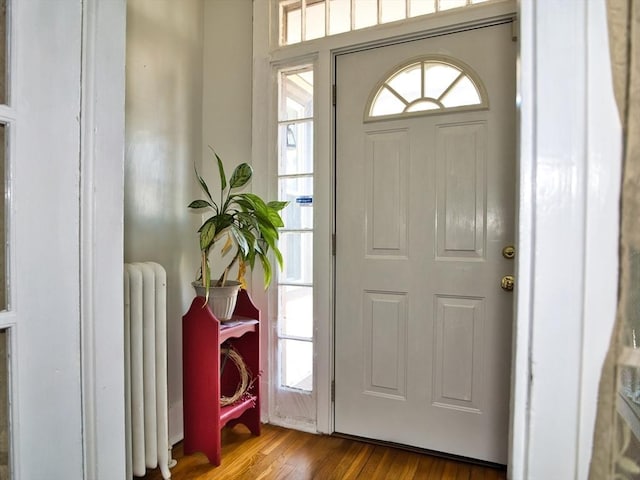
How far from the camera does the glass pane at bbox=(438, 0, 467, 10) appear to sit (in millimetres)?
1735

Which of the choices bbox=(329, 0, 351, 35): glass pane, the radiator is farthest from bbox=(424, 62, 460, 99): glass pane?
the radiator

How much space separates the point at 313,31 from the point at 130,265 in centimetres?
151

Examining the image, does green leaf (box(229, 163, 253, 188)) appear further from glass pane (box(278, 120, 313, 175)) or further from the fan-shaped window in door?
the fan-shaped window in door

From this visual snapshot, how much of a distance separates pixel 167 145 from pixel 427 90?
4.28 feet

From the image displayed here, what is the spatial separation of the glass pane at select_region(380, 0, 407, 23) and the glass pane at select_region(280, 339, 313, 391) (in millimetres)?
1722

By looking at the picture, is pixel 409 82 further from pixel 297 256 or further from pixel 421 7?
pixel 297 256

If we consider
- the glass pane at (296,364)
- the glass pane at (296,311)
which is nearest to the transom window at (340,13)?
the glass pane at (296,311)

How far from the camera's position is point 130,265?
58.7 inches

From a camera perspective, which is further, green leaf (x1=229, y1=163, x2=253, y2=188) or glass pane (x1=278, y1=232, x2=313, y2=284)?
glass pane (x1=278, y1=232, x2=313, y2=284)

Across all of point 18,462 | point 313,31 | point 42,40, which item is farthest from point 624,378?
point 313,31

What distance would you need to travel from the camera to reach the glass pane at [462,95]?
173 cm

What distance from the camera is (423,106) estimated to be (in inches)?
71.5

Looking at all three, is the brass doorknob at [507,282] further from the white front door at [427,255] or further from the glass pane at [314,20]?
the glass pane at [314,20]

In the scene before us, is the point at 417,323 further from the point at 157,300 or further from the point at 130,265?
the point at 130,265
